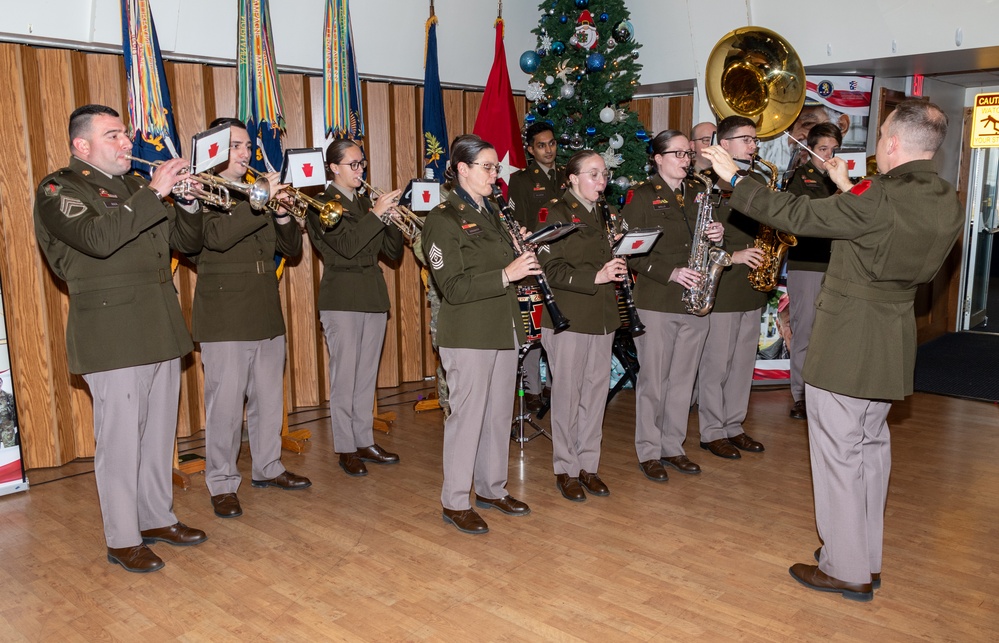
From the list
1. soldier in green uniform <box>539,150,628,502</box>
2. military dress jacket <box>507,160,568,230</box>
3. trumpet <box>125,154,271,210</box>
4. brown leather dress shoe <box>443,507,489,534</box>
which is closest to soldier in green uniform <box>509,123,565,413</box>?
military dress jacket <box>507,160,568,230</box>

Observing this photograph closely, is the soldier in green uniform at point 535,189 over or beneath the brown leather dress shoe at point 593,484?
over

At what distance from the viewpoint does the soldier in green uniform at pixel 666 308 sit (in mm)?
4688

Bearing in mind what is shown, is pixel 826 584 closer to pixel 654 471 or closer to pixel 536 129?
pixel 654 471

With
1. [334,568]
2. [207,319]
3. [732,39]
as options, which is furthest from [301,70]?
[334,568]

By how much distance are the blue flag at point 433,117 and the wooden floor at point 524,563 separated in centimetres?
264

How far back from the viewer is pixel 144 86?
4945 mm

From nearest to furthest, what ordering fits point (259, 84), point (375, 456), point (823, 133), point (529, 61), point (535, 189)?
point (375, 456) → point (259, 84) → point (823, 133) → point (535, 189) → point (529, 61)

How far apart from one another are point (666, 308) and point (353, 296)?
6.16 feet

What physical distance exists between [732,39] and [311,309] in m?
3.91

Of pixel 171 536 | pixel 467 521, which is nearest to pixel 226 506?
pixel 171 536

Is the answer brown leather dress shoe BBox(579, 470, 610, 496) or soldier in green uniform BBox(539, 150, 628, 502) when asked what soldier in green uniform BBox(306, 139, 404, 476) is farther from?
brown leather dress shoe BBox(579, 470, 610, 496)

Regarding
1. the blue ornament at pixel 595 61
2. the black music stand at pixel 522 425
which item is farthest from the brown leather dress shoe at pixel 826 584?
the blue ornament at pixel 595 61

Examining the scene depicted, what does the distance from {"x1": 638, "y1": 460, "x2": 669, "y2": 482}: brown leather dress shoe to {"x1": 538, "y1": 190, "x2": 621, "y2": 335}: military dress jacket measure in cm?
97

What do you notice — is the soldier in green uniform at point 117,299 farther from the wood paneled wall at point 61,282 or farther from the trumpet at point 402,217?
the wood paneled wall at point 61,282
